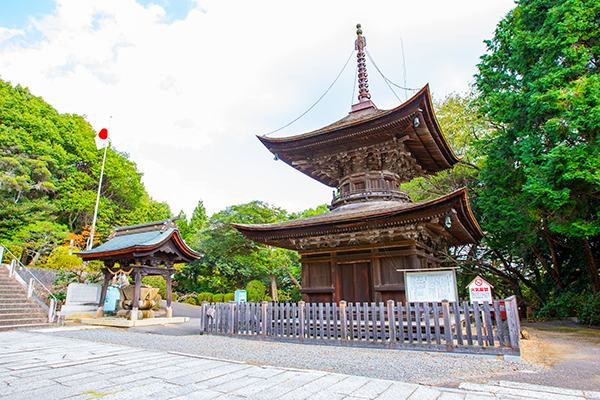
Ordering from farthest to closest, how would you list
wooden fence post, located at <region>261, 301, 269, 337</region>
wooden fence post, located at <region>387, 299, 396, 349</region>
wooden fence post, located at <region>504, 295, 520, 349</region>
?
wooden fence post, located at <region>261, 301, 269, 337</region>, wooden fence post, located at <region>387, 299, 396, 349</region>, wooden fence post, located at <region>504, 295, 520, 349</region>

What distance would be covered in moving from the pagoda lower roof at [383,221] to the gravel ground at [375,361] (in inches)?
126

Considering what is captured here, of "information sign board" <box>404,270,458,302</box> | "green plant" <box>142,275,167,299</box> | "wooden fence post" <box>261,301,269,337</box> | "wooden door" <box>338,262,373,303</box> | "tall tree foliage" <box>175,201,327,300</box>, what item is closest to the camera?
"information sign board" <box>404,270,458,302</box>

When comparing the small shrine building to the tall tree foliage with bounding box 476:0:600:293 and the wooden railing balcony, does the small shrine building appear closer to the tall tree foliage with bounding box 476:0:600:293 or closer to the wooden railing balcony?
the wooden railing balcony

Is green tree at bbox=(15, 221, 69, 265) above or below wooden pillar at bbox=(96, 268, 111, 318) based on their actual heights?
above

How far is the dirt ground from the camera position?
4609 mm

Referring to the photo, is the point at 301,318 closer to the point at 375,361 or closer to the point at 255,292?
the point at 375,361

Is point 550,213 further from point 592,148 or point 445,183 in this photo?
point 445,183

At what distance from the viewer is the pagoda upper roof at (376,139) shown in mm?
9242

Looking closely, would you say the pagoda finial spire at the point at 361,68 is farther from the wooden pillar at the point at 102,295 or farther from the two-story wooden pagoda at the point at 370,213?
the wooden pillar at the point at 102,295

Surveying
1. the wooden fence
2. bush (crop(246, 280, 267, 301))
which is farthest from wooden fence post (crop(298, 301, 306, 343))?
bush (crop(246, 280, 267, 301))

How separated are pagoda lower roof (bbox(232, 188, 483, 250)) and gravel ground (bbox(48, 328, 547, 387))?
3.20 m

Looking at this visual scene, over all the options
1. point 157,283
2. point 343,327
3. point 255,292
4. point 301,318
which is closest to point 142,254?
point 301,318

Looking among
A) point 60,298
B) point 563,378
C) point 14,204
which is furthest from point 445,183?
point 14,204

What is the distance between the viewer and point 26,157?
2491 centimetres
